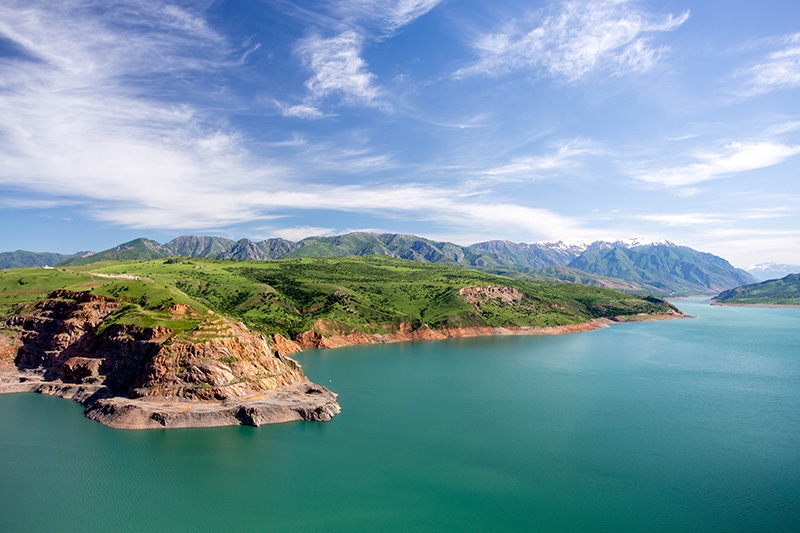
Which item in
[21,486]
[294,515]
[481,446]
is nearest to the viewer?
[294,515]

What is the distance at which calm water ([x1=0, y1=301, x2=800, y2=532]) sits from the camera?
4062 centimetres

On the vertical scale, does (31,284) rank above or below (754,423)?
above

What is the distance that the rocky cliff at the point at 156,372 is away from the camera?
62.5 meters

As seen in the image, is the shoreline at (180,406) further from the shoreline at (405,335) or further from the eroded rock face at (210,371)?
the shoreline at (405,335)

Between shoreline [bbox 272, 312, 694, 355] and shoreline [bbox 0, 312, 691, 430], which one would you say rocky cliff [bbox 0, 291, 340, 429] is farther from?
shoreline [bbox 272, 312, 694, 355]

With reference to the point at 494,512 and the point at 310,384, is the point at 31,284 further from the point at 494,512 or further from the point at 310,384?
the point at 494,512

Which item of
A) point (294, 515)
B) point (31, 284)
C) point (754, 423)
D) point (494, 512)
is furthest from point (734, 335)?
point (31, 284)

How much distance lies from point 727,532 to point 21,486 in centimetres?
6403

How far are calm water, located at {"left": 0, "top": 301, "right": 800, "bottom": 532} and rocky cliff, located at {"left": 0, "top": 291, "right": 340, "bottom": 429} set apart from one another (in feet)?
9.26

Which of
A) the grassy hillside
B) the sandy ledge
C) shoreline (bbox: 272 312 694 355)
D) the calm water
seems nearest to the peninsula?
the sandy ledge

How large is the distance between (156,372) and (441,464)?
139 feet

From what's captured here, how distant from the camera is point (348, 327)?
449 feet

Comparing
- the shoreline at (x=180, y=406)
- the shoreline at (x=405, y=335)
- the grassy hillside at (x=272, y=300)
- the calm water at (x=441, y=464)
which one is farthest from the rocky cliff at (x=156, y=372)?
the shoreline at (x=405, y=335)

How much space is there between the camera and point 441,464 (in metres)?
50.8
